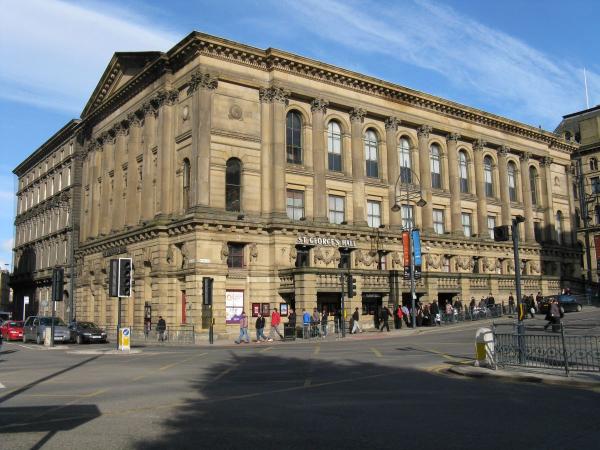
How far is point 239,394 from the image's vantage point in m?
13.0

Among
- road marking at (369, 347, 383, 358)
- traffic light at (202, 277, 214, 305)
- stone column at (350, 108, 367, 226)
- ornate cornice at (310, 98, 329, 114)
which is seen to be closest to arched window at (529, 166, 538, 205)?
stone column at (350, 108, 367, 226)

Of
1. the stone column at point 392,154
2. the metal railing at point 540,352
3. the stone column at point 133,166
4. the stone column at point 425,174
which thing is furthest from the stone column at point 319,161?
the metal railing at point 540,352

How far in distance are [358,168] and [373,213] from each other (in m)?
3.95

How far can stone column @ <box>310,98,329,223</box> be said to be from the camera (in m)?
44.3

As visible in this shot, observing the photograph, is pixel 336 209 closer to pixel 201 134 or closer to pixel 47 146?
pixel 201 134

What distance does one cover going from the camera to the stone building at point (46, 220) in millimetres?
64375

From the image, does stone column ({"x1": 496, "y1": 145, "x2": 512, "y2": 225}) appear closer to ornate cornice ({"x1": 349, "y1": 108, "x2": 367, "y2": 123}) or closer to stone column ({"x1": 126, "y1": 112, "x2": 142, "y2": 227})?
ornate cornice ({"x1": 349, "y1": 108, "x2": 367, "y2": 123})

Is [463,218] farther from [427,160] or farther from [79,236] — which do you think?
[79,236]

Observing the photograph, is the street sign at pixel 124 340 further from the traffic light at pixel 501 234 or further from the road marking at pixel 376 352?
the traffic light at pixel 501 234

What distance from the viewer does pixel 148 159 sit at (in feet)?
152

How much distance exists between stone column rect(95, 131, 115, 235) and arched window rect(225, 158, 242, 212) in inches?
663

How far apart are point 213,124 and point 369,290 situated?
15.6 m

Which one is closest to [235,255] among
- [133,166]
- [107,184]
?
[133,166]

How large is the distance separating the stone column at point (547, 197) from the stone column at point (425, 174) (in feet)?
61.6
